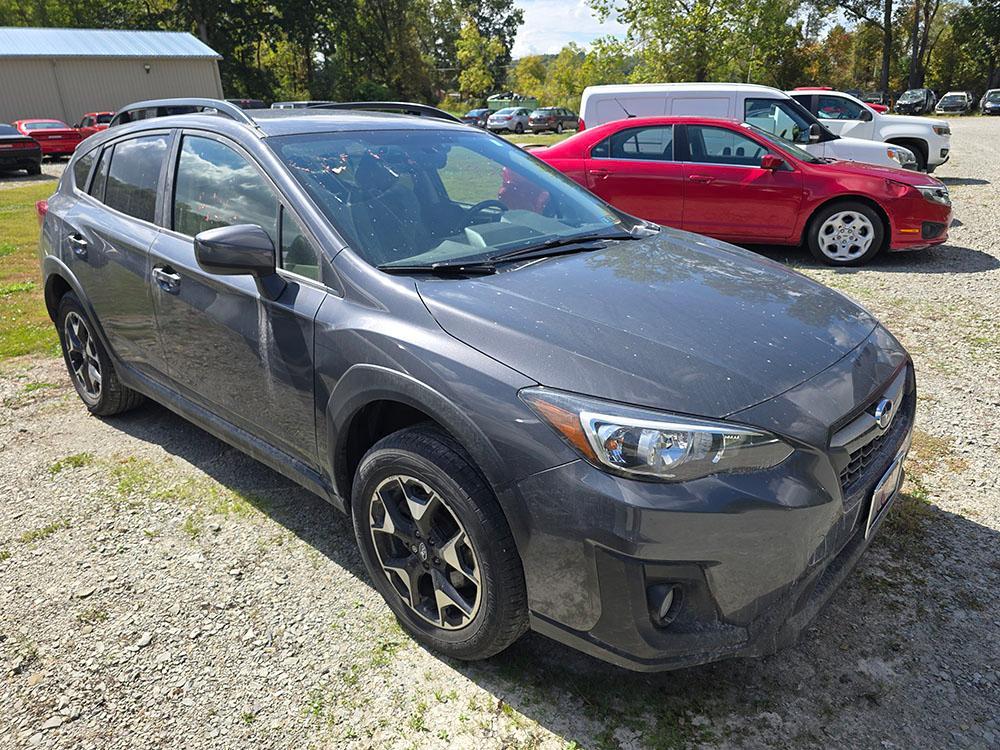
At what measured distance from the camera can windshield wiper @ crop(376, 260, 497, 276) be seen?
100 inches

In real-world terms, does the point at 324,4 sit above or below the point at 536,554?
above

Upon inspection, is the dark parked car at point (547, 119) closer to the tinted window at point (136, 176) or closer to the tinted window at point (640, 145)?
the tinted window at point (640, 145)

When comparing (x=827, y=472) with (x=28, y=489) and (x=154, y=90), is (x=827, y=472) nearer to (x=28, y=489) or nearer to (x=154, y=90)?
(x=28, y=489)

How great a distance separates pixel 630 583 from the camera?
1.89 metres

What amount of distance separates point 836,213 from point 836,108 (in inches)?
254

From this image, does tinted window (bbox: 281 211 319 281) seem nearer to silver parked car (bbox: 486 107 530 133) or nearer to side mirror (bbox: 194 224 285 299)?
side mirror (bbox: 194 224 285 299)

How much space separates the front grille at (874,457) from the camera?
216 cm

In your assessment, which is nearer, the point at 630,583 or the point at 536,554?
the point at 630,583

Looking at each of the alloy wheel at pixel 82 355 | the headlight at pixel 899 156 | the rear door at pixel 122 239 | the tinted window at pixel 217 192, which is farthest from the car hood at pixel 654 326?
the headlight at pixel 899 156

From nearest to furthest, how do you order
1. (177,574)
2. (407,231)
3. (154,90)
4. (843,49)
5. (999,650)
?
1. (999,650)
2. (407,231)
3. (177,574)
4. (154,90)
5. (843,49)

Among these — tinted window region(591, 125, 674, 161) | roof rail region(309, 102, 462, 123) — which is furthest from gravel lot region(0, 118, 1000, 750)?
tinted window region(591, 125, 674, 161)

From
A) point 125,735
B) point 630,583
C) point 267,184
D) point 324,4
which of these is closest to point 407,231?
point 267,184

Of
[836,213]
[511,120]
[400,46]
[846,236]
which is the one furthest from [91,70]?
→ [846,236]

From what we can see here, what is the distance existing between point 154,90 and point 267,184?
3868 centimetres
